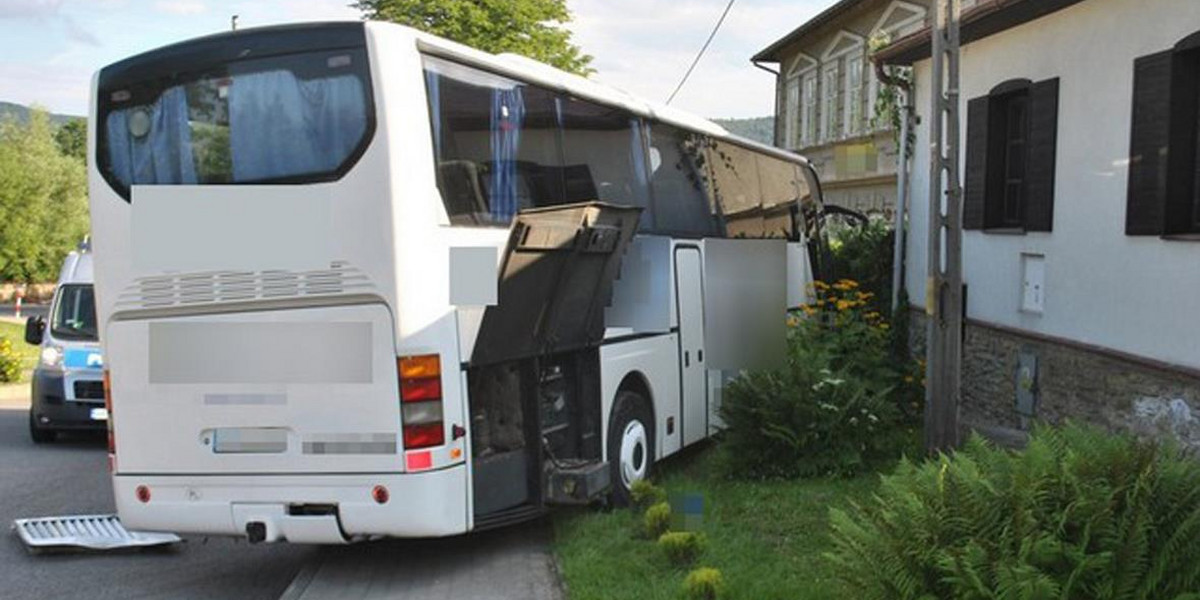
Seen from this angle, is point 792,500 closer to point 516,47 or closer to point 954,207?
point 954,207

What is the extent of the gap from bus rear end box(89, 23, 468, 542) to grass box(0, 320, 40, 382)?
16.4 metres

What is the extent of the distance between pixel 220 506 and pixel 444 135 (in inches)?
97.0

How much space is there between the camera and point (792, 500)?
8.42 meters

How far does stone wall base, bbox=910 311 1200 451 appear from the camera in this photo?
27.7ft

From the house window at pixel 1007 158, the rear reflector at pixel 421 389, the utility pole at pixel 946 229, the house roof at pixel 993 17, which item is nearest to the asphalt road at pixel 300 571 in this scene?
the rear reflector at pixel 421 389

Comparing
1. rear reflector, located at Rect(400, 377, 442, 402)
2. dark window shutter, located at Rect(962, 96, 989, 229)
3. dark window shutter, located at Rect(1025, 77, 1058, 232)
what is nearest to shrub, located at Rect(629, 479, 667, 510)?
rear reflector, located at Rect(400, 377, 442, 402)

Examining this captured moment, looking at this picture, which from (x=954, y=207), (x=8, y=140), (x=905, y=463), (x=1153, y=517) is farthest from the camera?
(x=8, y=140)

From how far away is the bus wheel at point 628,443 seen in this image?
8820 millimetres

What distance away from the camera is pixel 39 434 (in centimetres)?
1384

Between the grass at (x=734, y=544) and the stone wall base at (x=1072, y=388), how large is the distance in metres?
1.55

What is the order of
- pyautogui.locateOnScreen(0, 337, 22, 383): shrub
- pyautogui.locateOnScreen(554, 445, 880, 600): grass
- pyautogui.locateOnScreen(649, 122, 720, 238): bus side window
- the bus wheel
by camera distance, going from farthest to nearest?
1. pyautogui.locateOnScreen(0, 337, 22, 383): shrub
2. pyautogui.locateOnScreen(649, 122, 720, 238): bus side window
3. the bus wheel
4. pyautogui.locateOnScreen(554, 445, 880, 600): grass

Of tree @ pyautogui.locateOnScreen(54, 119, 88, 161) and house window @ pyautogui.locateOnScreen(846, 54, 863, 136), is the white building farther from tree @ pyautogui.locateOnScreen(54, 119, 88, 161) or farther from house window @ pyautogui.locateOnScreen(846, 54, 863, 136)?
tree @ pyautogui.locateOnScreen(54, 119, 88, 161)

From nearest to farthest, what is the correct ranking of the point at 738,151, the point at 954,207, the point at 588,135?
the point at 954,207, the point at 588,135, the point at 738,151

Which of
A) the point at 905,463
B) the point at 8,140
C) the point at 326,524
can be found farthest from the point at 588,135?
the point at 8,140
